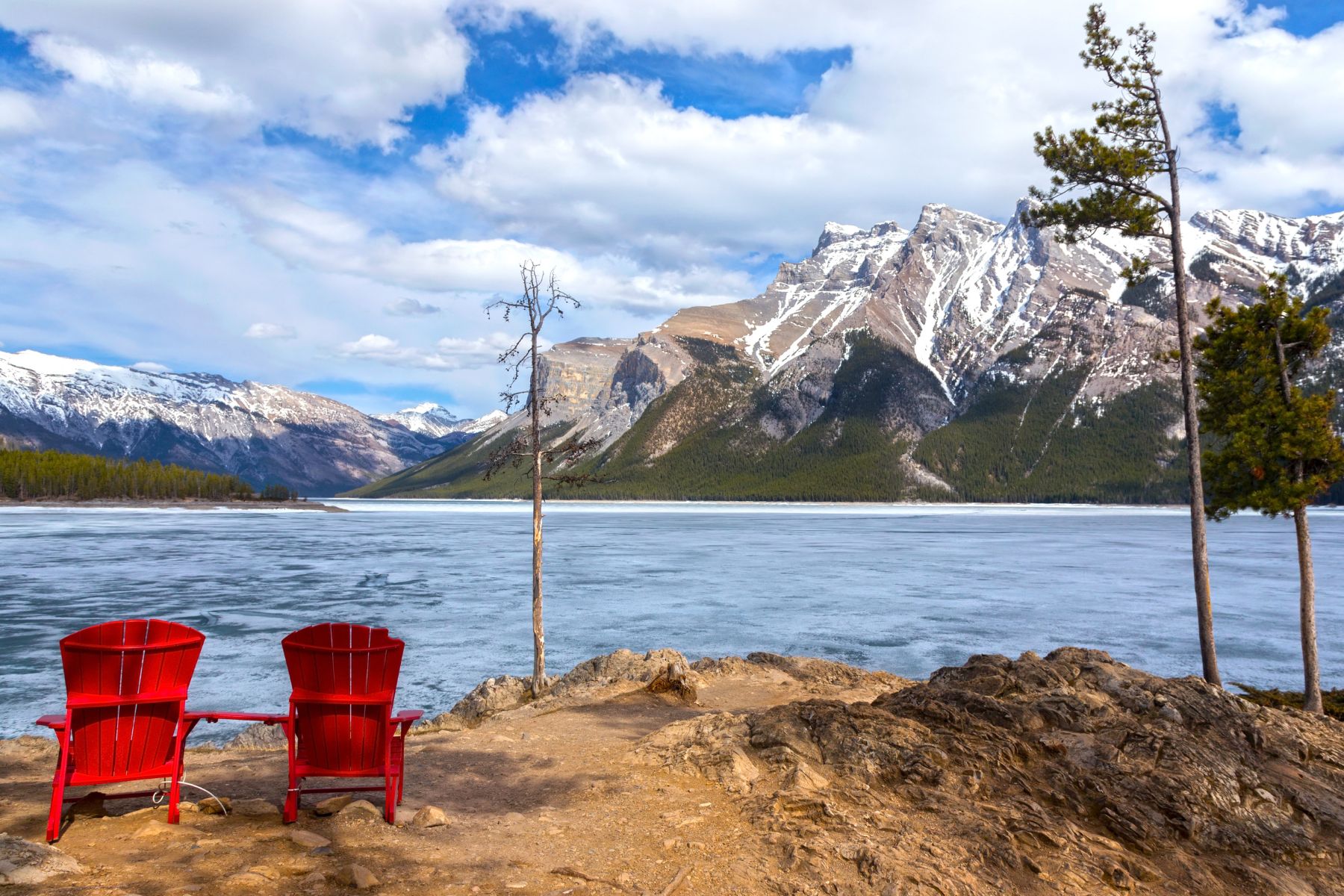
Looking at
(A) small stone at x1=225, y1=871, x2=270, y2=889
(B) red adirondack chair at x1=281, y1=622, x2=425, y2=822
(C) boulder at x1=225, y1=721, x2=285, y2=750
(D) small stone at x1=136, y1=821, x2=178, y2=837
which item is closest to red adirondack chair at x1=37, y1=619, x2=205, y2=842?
(D) small stone at x1=136, y1=821, x2=178, y2=837

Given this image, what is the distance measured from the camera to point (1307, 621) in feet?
50.8

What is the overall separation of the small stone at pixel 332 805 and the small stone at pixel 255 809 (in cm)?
34

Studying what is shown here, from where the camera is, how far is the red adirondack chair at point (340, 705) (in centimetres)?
693

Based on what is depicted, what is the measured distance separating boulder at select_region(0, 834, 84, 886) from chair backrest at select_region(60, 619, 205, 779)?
0.90 metres

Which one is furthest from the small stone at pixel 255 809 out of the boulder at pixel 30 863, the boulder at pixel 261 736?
the boulder at pixel 261 736

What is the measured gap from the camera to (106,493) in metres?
136

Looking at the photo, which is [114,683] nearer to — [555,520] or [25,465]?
[555,520]

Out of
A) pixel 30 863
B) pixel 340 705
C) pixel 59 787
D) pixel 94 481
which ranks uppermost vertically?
pixel 94 481

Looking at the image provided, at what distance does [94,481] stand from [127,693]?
155022mm

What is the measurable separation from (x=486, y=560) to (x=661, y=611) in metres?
25.1

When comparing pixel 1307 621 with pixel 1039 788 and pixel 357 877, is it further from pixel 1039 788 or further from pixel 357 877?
pixel 357 877

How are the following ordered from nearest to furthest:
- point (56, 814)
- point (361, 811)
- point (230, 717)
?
point (56, 814) → point (361, 811) → point (230, 717)

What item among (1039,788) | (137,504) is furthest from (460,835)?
(137,504)

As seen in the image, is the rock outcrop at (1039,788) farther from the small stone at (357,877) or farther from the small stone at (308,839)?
the small stone at (308,839)
